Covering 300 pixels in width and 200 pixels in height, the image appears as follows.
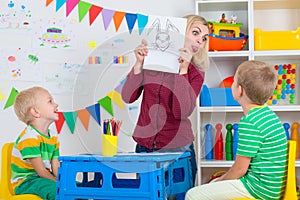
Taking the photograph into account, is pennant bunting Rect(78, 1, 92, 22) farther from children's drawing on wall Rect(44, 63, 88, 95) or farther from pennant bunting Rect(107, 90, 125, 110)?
pennant bunting Rect(107, 90, 125, 110)

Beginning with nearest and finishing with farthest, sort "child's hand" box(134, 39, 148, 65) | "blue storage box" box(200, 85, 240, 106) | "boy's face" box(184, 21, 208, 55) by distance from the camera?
1. "child's hand" box(134, 39, 148, 65)
2. "boy's face" box(184, 21, 208, 55)
3. "blue storage box" box(200, 85, 240, 106)

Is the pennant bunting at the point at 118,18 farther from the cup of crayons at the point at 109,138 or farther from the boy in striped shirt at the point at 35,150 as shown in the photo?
the cup of crayons at the point at 109,138

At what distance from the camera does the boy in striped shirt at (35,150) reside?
6.17ft

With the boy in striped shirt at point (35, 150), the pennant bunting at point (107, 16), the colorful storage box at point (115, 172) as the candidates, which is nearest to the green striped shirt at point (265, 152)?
the colorful storage box at point (115, 172)

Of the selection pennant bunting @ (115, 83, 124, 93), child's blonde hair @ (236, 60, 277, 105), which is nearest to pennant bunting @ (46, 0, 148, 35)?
pennant bunting @ (115, 83, 124, 93)

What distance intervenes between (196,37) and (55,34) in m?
1.09

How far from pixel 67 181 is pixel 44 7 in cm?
158

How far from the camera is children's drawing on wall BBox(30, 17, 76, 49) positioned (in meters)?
2.91

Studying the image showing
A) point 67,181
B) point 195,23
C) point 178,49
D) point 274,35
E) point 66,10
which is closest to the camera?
point 67,181

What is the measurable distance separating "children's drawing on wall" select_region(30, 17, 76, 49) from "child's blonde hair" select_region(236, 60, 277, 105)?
1.41 m

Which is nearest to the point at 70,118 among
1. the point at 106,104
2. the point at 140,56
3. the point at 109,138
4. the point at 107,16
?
the point at 106,104

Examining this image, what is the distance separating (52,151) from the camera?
80.0 inches

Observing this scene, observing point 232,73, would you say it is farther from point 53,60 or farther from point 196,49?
point 53,60

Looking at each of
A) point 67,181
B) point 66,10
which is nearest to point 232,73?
point 66,10
